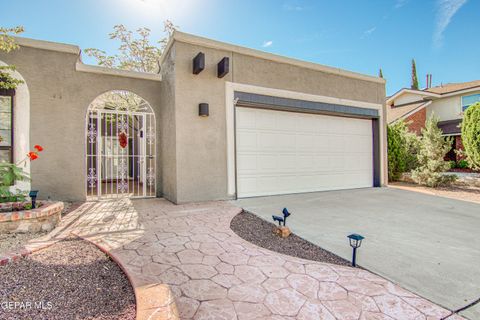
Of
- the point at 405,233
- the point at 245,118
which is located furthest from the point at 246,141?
the point at 405,233

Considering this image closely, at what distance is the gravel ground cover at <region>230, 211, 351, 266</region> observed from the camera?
278 cm

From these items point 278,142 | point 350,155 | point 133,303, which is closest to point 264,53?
point 278,142

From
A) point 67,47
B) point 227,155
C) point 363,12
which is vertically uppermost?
point 363,12

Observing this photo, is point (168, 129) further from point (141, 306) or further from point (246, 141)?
point (141, 306)

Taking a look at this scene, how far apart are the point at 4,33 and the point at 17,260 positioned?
3908mm

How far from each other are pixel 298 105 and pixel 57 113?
588 centimetres

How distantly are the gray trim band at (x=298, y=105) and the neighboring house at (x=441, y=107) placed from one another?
9744 mm

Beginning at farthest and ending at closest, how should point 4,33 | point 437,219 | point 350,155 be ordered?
point 350,155, point 437,219, point 4,33

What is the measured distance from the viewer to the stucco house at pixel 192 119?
5148 millimetres

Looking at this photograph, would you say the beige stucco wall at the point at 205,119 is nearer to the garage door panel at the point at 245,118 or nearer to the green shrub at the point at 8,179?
the garage door panel at the point at 245,118

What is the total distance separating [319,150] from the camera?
718cm

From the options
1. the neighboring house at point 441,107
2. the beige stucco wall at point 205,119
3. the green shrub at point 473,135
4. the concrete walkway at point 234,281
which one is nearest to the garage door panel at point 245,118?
the beige stucco wall at point 205,119

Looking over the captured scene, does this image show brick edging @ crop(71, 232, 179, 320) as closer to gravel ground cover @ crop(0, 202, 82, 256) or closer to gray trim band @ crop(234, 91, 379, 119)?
gravel ground cover @ crop(0, 202, 82, 256)

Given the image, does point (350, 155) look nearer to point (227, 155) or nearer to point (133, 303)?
point (227, 155)
